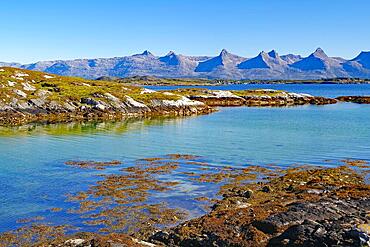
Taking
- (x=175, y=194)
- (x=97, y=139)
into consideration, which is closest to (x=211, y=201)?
(x=175, y=194)

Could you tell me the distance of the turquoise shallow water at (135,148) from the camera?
3175 centimetres

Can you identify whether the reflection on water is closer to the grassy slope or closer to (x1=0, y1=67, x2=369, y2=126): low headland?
(x1=0, y1=67, x2=369, y2=126): low headland

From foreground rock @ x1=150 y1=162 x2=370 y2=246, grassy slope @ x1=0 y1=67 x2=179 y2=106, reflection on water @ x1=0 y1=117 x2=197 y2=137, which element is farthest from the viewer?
grassy slope @ x1=0 y1=67 x2=179 y2=106

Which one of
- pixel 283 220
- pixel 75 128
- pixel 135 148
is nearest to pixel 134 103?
pixel 75 128

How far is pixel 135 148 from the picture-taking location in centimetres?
5422

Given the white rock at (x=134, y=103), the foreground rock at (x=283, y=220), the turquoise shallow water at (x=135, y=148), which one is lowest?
the turquoise shallow water at (x=135, y=148)

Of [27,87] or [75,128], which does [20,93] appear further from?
[75,128]

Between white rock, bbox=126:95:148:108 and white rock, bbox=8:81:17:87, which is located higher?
white rock, bbox=8:81:17:87

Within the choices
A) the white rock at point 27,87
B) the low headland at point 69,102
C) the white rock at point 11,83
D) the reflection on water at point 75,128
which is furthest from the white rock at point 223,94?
the white rock at point 11,83

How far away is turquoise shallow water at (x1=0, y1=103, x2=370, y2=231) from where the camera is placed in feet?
104

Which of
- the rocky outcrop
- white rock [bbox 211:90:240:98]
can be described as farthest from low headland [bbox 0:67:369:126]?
white rock [bbox 211:90:240:98]

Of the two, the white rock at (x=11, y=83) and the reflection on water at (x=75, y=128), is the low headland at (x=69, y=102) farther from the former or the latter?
the reflection on water at (x=75, y=128)

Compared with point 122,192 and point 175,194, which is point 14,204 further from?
point 175,194

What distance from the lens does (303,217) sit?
22594mm
